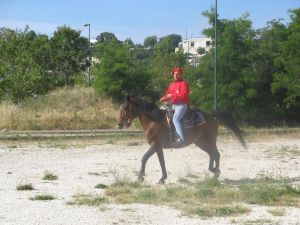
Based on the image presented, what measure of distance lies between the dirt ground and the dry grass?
6296 millimetres

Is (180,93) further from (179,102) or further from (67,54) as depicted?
(67,54)

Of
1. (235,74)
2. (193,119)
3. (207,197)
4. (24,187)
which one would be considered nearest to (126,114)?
(193,119)

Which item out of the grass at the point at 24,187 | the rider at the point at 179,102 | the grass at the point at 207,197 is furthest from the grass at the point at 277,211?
the grass at the point at 24,187

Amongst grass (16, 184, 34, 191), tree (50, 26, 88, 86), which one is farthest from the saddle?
tree (50, 26, 88, 86)

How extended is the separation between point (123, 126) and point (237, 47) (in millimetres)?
17021

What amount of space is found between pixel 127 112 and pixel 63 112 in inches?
691

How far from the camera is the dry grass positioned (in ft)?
89.1

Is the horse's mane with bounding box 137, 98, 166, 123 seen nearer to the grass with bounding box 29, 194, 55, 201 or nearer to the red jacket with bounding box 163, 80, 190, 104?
the red jacket with bounding box 163, 80, 190, 104

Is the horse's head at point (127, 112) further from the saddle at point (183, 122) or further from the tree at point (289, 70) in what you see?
the tree at point (289, 70)

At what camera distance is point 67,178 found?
12.1 m

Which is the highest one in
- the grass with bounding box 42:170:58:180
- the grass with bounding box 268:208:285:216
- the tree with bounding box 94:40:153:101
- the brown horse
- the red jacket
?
the tree with bounding box 94:40:153:101

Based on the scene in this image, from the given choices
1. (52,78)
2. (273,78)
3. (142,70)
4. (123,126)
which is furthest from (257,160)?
(52,78)

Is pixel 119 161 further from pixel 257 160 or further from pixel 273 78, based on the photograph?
pixel 273 78

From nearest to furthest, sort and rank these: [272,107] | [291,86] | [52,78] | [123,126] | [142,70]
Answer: [123,126] < [291,86] < [272,107] < [142,70] < [52,78]
